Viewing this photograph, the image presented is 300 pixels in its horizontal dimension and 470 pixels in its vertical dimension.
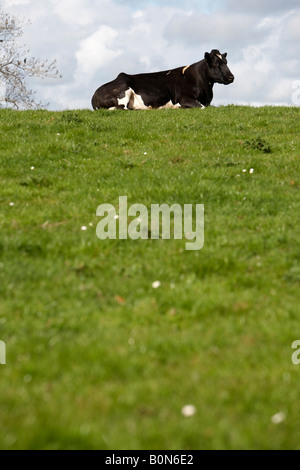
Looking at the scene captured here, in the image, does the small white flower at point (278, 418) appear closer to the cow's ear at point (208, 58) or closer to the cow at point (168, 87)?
the cow at point (168, 87)

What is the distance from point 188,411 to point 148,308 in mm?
2329

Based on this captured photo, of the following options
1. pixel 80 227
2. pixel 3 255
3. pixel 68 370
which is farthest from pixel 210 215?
pixel 68 370

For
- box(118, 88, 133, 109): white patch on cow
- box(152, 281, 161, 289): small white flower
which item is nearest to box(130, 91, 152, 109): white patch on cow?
box(118, 88, 133, 109): white patch on cow

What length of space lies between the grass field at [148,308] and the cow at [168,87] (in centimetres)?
1164

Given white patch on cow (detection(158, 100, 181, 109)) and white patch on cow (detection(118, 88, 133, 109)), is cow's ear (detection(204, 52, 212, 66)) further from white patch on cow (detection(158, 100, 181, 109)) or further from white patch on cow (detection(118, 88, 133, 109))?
white patch on cow (detection(118, 88, 133, 109))

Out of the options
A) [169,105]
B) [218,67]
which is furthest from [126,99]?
[218,67]

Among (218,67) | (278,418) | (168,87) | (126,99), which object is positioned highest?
(218,67)

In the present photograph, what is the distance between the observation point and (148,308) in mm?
6750

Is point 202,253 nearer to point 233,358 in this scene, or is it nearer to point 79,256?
point 79,256

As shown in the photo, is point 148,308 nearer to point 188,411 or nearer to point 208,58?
point 188,411

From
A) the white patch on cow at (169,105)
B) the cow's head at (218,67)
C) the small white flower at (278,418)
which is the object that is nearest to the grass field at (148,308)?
the small white flower at (278,418)

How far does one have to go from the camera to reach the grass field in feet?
14.6

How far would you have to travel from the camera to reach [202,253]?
845 centimetres

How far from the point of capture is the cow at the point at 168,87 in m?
25.2
